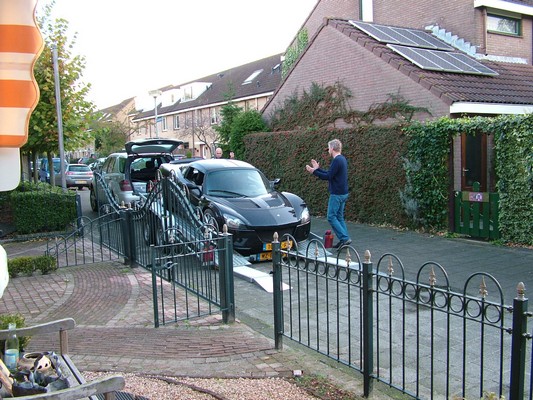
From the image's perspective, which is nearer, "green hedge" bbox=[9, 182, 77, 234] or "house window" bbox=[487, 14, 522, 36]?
"green hedge" bbox=[9, 182, 77, 234]

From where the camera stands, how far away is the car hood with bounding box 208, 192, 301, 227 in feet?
28.0

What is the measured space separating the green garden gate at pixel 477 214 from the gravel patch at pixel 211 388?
699 cm

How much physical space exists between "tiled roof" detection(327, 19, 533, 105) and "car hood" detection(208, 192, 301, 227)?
18.0 feet

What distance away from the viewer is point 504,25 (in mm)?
Result: 17234

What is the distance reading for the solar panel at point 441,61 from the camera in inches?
531

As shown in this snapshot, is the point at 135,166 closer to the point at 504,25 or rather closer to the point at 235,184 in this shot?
the point at 235,184

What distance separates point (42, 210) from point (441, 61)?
438 inches

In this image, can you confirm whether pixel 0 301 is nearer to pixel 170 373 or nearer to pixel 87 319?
pixel 87 319

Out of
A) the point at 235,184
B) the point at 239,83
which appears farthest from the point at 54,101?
the point at 239,83

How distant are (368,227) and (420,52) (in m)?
5.77

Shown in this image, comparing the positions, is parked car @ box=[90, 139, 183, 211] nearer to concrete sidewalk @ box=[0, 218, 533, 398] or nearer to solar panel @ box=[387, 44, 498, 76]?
concrete sidewalk @ box=[0, 218, 533, 398]

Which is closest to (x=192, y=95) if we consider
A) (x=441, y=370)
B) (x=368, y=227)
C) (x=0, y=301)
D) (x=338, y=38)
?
(x=338, y=38)

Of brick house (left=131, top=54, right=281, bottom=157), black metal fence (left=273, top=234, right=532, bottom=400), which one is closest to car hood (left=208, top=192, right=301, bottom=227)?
black metal fence (left=273, top=234, right=532, bottom=400)

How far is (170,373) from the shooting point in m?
4.33
